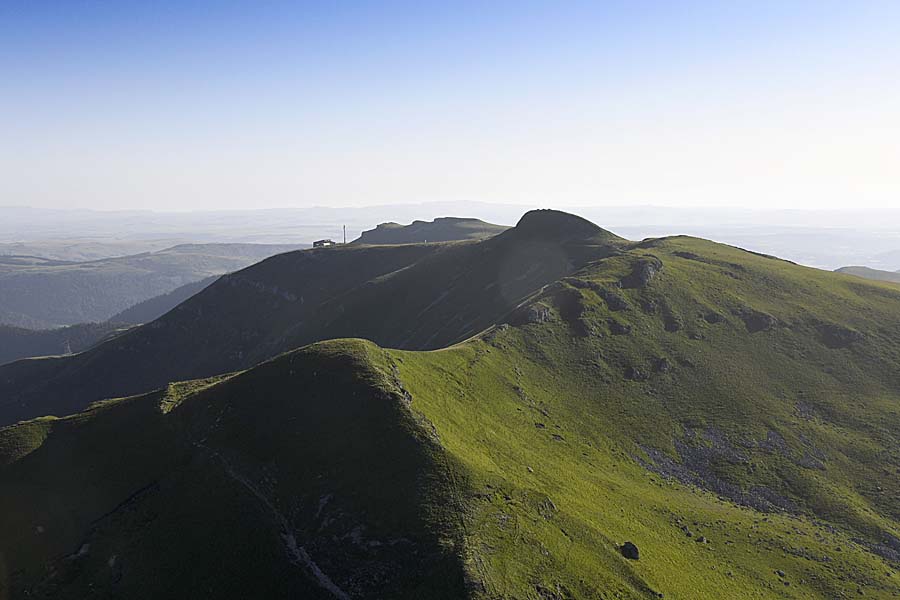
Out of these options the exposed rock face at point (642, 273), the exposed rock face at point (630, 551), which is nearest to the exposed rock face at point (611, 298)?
the exposed rock face at point (642, 273)

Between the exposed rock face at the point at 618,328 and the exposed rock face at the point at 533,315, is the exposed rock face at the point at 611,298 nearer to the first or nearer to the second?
the exposed rock face at the point at 618,328

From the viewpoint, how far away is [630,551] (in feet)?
149

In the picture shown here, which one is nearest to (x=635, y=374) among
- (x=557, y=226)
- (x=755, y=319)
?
(x=755, y=319)

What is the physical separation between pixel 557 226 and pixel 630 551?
11995 cm

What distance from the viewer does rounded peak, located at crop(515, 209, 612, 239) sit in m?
151

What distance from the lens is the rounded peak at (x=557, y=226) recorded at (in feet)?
495

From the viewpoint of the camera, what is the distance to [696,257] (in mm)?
126000

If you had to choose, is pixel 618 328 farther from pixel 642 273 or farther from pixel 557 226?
pixel 557 226

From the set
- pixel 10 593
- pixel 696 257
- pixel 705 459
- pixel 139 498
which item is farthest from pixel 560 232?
pixel 10 593

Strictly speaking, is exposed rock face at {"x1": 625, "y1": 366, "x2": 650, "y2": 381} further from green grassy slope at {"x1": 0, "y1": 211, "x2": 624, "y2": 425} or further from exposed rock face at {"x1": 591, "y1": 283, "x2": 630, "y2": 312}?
green grassy slope at {"x1": 0, "y1": 211, "x2": 624, "y2": 425}

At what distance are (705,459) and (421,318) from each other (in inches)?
3240

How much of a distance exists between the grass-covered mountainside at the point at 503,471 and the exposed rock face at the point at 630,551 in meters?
0.94

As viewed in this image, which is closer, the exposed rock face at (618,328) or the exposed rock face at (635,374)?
the exposed rock face at (635,374)

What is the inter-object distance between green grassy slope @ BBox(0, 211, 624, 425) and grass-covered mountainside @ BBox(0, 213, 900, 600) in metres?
36.6
